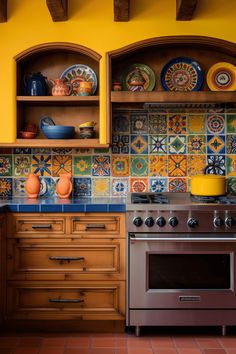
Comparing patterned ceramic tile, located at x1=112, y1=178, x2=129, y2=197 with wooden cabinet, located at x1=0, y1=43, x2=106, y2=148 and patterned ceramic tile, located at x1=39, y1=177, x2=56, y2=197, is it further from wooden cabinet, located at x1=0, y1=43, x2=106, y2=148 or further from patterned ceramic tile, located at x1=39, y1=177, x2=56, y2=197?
patterned ceramic tile, located at x1=39, y1=177, x2=56, y2=197

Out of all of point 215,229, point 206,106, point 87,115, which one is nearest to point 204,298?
point 215,229

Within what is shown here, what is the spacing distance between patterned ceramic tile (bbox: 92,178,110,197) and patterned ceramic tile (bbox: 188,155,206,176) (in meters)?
0.67

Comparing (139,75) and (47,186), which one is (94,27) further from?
(47,186)

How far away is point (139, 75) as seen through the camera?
333cm

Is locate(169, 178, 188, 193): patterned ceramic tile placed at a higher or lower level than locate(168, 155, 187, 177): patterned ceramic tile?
lower

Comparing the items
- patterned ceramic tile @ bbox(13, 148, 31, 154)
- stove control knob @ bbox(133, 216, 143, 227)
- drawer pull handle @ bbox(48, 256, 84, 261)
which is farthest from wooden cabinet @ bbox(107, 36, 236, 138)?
drawer pull handle @ bbox(48, 256, 84, 261)

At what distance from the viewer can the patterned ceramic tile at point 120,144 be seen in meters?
3.48

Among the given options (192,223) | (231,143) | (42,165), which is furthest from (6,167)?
(231,143)

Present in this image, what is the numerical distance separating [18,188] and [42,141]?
524mm

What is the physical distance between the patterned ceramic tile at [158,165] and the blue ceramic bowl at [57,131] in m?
0.72

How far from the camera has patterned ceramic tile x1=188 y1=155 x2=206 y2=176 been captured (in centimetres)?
349

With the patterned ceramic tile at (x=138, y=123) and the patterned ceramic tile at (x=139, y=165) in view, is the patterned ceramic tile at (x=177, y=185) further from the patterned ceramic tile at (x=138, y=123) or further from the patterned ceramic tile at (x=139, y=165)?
the patterned ceramic tile at (x=138, y=123)

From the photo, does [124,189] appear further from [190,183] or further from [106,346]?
[106,346]

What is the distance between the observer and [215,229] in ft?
9.05
